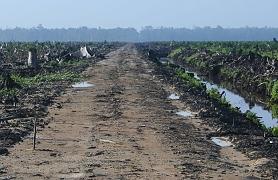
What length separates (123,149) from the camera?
49.3 ft

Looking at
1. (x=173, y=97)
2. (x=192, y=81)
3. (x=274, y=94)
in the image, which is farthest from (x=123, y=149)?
(x=192, y=81)

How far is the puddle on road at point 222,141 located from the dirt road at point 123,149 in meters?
0.29

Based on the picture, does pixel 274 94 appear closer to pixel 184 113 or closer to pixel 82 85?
pixel 184 113

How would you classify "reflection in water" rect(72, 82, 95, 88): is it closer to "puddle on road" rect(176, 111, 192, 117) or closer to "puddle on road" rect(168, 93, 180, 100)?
"puddle on road" rect(168, 93, 180, 100)

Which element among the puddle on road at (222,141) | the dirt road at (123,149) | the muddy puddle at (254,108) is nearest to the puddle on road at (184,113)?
the dirt road at (123,149)

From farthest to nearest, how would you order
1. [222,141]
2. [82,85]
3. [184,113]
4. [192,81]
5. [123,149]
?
[192,81], [82,85], [184,113], [222,141], [123,149]

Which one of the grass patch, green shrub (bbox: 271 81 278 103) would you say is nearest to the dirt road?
green shrub (bbox: 271 81 278 103)

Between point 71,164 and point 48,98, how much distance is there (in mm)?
13384

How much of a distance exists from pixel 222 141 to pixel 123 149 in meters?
3.51

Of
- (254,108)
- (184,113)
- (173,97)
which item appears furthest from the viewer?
(254,108)

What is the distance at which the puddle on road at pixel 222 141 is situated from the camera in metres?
16.5

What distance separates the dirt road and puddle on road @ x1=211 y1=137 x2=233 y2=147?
0.29m

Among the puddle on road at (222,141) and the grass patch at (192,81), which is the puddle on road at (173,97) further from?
the puddle on road at (222,141)

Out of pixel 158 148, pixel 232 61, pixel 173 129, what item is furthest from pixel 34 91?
pixel 232 61
